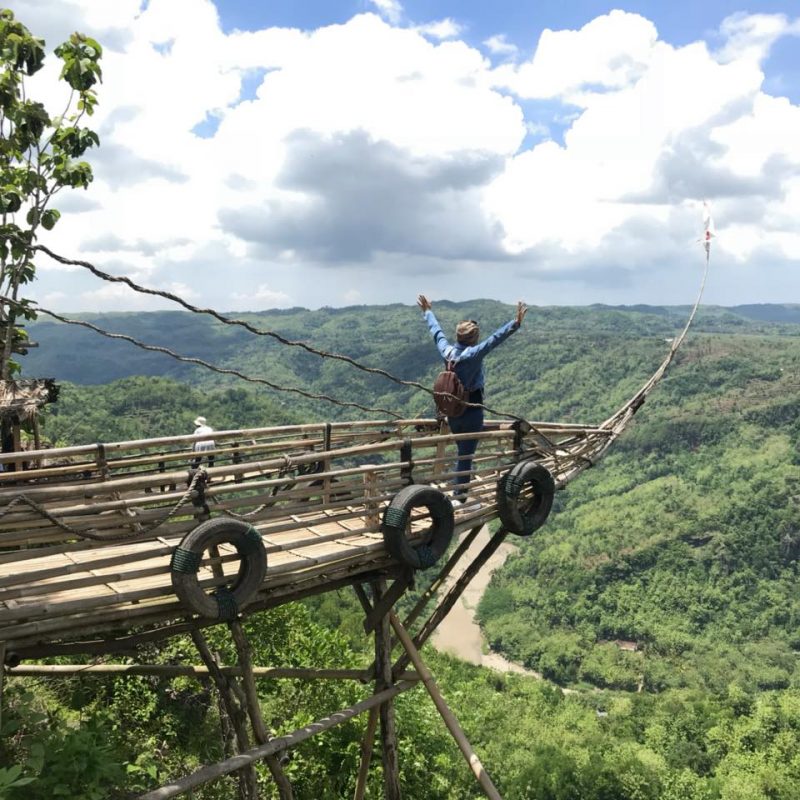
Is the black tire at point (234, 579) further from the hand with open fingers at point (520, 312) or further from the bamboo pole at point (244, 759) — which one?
the hand with open fingers at point (520, 312)

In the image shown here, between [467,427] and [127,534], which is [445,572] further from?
[127,534]

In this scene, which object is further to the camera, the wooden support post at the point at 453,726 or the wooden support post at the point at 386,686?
the wooden support post at the point at 386,686

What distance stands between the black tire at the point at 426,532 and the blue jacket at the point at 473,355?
63.0 inches

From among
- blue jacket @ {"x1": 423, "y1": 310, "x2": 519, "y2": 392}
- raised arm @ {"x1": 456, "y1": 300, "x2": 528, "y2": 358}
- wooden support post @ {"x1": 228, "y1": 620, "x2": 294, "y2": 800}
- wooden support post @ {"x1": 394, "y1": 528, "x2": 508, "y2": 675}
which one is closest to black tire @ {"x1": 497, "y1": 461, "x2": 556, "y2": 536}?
wooden support post @ {"x1": 394, "y1": 528, "x2": 508, "y2": 675}

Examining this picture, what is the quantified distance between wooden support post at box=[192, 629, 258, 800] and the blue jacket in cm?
369

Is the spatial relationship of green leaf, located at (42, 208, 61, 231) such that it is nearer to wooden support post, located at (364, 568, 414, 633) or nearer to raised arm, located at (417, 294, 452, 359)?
raised arm, located at (417, 294, 452, 359)

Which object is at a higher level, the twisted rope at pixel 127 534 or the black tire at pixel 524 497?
the twisted rope at pixel 127 534

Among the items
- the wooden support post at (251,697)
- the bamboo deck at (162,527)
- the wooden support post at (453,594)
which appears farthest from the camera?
the wooden support post at (453,594)

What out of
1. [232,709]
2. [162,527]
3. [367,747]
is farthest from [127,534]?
[367,747]

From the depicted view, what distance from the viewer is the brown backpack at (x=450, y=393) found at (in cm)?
703

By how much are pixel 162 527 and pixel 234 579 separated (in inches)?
25.2

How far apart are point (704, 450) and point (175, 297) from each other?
143721 millimetres

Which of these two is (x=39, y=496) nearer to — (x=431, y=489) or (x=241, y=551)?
(x=241, y=551)

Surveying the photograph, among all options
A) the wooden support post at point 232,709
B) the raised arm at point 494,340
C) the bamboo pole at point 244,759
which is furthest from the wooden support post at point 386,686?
the raised arm at point 494,340
